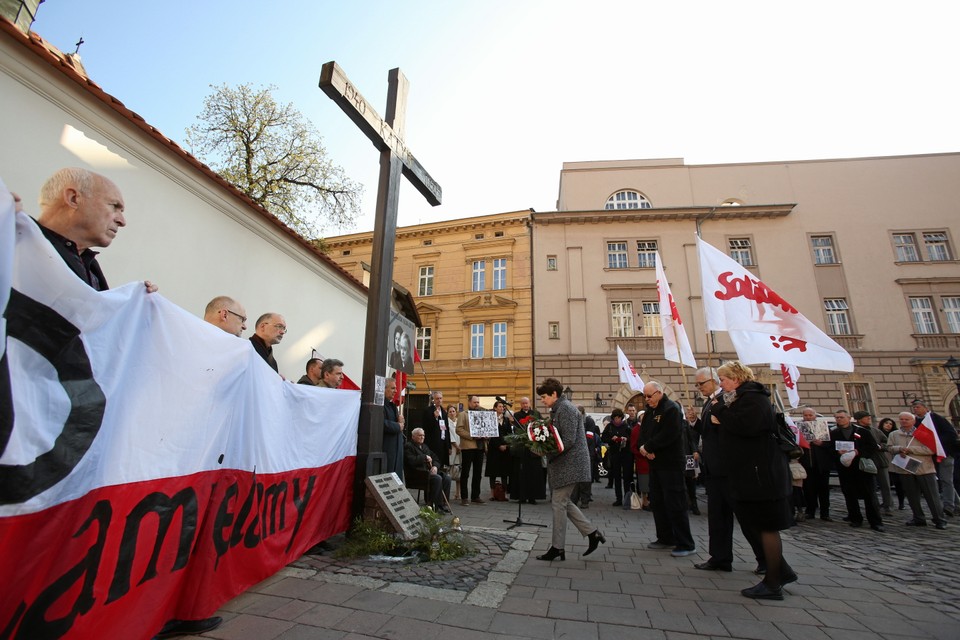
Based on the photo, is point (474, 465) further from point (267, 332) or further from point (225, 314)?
point (225, 314)

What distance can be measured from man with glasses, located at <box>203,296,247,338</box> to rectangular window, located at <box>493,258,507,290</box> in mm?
22696

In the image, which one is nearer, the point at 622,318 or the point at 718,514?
the point at 718,514

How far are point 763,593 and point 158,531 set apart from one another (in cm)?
437

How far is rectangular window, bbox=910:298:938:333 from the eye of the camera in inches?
893

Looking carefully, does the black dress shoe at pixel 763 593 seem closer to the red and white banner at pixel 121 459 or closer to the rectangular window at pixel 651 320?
the red and white banner at pixel 121 459

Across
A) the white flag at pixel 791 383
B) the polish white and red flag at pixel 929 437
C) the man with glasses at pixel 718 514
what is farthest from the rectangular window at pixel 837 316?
the man with glasses at pixel 718 514

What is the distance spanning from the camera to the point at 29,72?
4.47 metres

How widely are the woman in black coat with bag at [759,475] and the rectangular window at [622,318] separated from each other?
20027 millimetres

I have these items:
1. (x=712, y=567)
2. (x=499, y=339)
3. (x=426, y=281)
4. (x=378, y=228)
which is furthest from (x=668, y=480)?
(x=426, y=281)

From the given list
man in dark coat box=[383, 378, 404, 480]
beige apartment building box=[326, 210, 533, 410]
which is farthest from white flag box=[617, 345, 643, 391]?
man in dark coat box=[383, 378, 404, 480]

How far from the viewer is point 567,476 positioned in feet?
16.1

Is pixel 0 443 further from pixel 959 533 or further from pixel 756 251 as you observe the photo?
pixel 756 251

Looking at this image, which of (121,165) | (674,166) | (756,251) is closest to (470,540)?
(121,165)

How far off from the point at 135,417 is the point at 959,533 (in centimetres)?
1026
